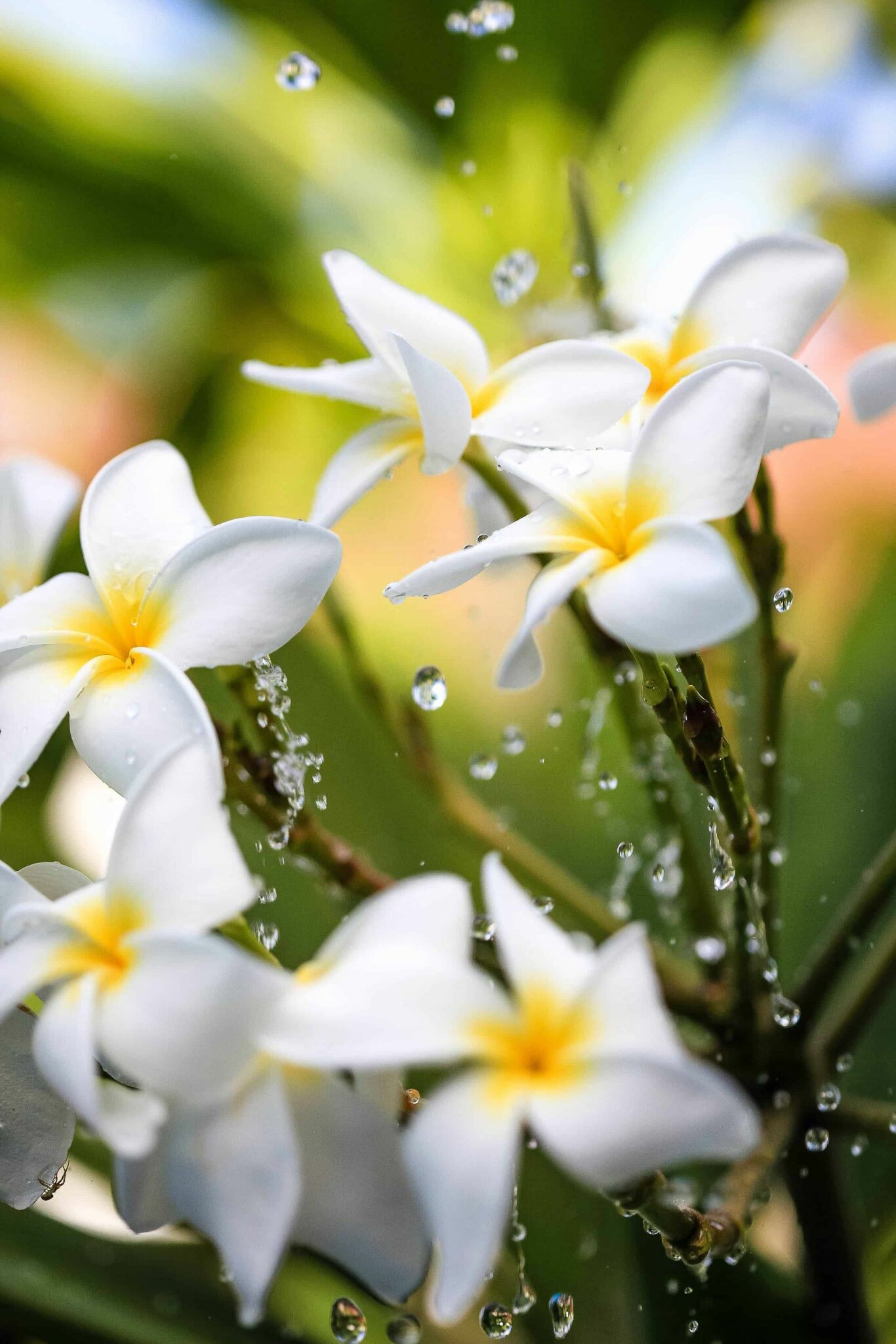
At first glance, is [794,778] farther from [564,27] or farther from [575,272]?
[564,27]

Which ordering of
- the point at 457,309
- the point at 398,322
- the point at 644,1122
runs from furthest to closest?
the point at 457,309, the point at 398,322, the point at 644,1122

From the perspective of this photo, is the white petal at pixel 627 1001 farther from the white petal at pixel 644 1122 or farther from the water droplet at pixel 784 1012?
the water droplet at pixel 784 1012

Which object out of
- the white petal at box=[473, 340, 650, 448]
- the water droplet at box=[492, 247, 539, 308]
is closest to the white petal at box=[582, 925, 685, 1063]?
the white petal at box=[473, 340, 650, 448]

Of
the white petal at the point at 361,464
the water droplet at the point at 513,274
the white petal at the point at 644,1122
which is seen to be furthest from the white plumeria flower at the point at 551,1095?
the water droplet at the point at 513,274

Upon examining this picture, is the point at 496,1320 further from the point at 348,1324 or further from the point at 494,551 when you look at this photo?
the point at 494,551

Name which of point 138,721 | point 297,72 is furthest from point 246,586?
point 297,72

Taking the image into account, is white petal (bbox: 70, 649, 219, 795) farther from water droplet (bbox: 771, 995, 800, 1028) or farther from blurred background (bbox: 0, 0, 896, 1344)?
water droplet (bbox: 771, 995, 800, 1028)
